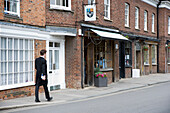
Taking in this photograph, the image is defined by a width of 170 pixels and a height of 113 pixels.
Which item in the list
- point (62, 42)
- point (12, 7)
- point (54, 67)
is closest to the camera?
point (12, 7)

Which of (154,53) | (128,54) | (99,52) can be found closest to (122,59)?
Answer: (128,54)

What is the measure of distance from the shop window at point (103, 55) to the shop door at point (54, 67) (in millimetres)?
3119

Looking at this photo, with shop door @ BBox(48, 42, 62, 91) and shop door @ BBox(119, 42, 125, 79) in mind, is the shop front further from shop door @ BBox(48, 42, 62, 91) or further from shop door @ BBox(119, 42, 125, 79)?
shop door @ BBox(119, 42, 125, 79)

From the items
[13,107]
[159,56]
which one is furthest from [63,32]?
[159,56]

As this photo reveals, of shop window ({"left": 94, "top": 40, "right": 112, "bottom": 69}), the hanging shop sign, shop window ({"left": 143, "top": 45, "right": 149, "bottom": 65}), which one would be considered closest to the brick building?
shop window ({"left": 94, "top": 40, "right": 112, "bottom": 69})

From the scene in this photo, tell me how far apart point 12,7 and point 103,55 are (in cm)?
774

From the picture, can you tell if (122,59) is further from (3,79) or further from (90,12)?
(3,79)

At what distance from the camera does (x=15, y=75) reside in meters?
12.1

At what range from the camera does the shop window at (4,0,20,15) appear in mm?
11788

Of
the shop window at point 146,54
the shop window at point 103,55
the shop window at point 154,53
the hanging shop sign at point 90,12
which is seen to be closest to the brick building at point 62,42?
the shop window at point 103,55

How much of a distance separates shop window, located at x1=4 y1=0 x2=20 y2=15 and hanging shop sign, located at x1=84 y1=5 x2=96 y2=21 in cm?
432

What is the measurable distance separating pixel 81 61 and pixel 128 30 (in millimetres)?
8911

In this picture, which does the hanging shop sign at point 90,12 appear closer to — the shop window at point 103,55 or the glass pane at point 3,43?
the shop window at point 103,55

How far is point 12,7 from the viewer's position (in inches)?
477
